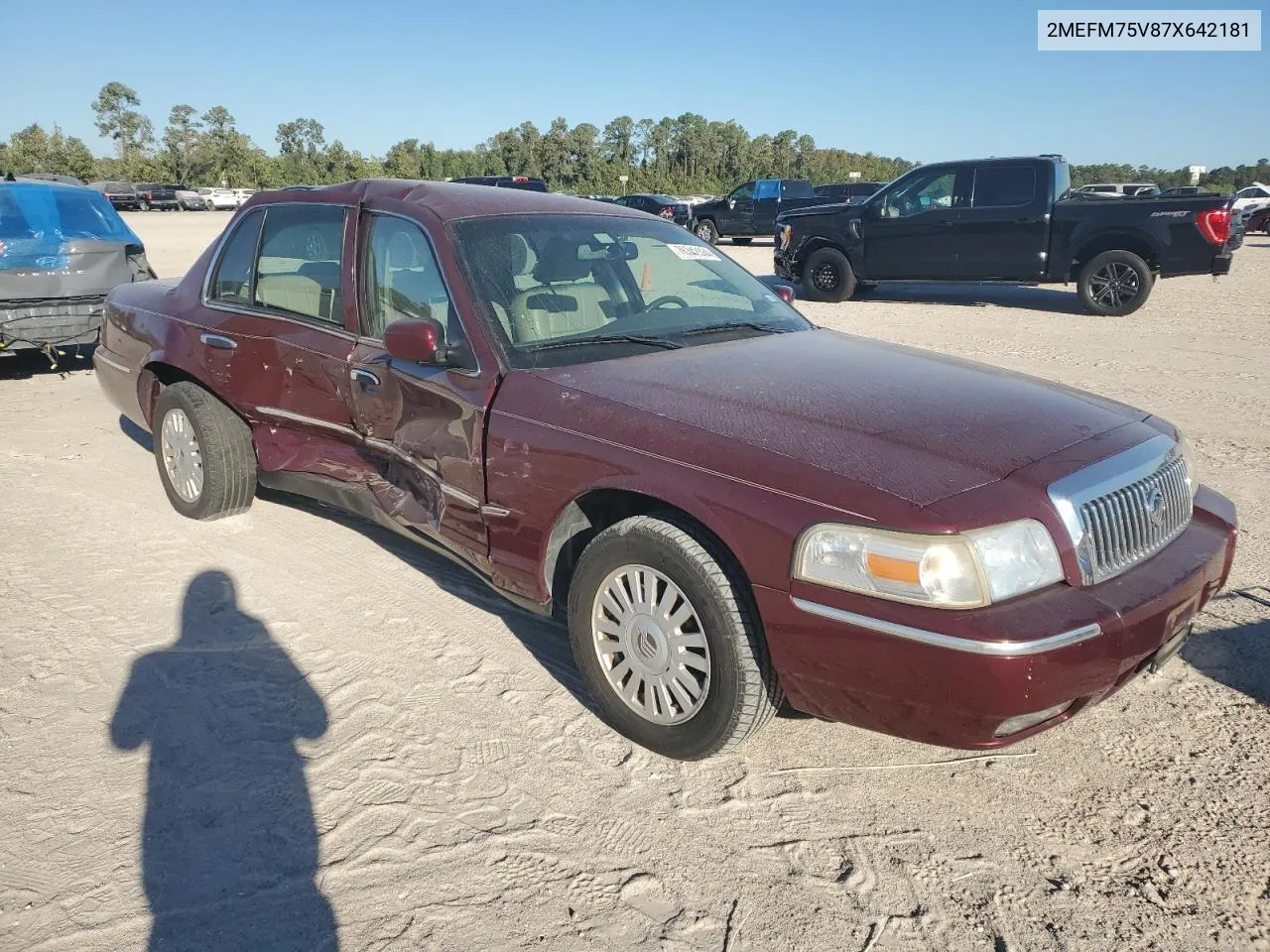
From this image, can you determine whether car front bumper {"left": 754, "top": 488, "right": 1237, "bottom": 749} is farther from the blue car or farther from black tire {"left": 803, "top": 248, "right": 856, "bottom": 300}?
black tire {"left": 803, "top": 248, "right": 856, "bottom": 300}

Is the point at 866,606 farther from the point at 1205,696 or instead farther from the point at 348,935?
the point at 1205,696

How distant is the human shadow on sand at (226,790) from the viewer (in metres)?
2.36

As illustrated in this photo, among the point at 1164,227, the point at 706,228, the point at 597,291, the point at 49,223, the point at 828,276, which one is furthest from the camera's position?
the point at 706,228

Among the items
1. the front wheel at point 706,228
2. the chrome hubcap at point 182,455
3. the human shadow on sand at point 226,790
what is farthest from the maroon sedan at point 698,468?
the front wheel at point 706,228

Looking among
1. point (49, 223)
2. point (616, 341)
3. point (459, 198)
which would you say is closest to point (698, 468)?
point (616, 341)

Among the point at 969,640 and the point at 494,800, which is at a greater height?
the point at 969,640

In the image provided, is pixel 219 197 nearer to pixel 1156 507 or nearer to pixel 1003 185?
pixel 1003 185

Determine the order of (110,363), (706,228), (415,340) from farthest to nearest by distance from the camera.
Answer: (706,228), (110,363), (415,340)

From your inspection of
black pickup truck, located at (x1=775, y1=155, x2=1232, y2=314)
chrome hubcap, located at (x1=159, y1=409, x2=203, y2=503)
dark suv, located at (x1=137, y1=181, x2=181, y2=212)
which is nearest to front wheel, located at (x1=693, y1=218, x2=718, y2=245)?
black pickup truck, located at (x1=775, y1=155, x2=1232, y2=314)

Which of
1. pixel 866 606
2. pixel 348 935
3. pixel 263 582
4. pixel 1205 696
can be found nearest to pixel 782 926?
pixel 866 606

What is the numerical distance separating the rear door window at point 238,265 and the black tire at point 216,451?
0.53 m

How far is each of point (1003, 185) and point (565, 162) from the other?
59.9 meters

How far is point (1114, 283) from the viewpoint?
12125mm

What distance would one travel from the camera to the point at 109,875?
8.23 ft
